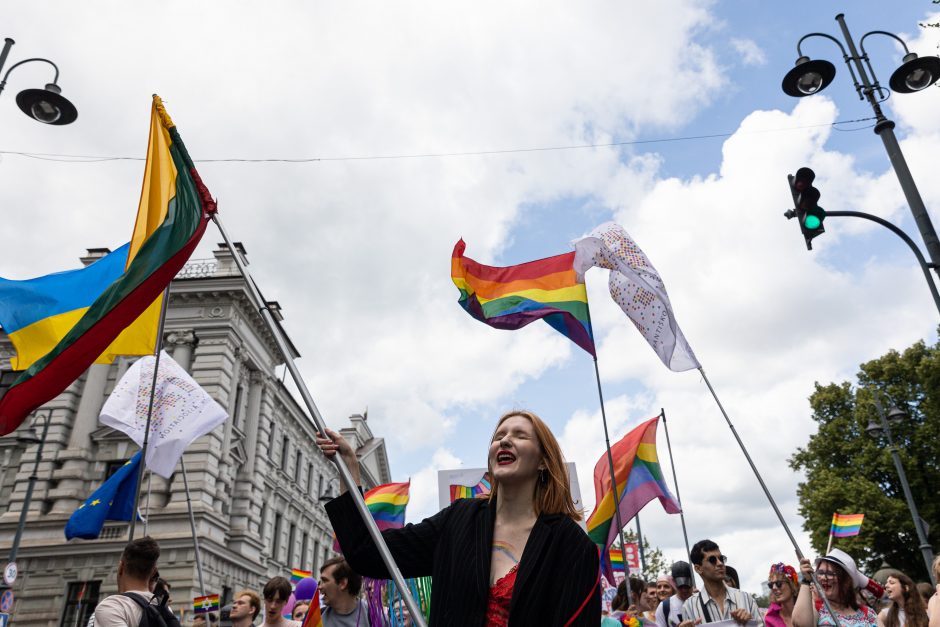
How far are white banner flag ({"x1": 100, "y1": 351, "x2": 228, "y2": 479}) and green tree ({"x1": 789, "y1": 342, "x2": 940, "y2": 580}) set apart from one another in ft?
89.3

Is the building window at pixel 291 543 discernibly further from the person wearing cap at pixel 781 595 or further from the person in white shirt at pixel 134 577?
the person in white shirt at pixel 134 577

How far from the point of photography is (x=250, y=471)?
28.2m

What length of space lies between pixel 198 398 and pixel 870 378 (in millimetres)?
32039

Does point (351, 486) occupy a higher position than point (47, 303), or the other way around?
point (47, 303)

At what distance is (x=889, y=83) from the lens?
9.04 m

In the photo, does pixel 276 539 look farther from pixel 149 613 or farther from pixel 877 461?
pixel 149 613

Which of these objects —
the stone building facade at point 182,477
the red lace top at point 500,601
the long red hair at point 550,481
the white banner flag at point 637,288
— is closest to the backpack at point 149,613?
the long red hair at point 550,481

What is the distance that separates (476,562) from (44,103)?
430 inches

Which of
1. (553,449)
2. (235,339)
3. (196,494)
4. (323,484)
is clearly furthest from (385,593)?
(323,484)

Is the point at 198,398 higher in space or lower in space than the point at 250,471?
lower

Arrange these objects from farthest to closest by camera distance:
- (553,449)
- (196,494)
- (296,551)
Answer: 1. (296,551)
2. (196,494)
3. (553,449)

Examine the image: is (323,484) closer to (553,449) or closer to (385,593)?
(385,593)

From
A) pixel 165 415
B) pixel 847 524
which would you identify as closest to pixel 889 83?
pixel 847 524

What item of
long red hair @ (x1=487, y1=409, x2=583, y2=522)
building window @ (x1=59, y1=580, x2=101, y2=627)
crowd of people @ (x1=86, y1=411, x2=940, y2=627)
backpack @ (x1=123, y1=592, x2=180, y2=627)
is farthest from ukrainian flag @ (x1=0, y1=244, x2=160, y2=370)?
building window @ (x1=59, y1=580, x2=101, y2=627)
